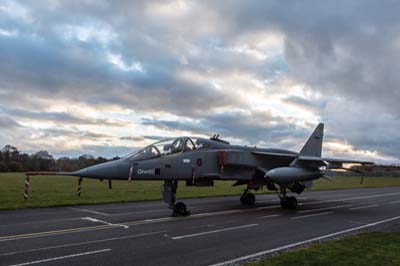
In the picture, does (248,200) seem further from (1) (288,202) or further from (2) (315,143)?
(2) (315,143)

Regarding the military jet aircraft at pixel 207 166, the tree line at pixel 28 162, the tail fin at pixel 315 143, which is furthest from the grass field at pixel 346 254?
the tree line at pixel 28 162

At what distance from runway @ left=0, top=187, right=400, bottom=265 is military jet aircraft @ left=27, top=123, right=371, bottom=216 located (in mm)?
1337

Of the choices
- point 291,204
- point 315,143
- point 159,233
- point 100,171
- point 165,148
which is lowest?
point 159,233

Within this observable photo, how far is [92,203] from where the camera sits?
57.9 feet

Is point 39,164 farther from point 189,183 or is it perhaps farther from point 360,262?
point 360,262

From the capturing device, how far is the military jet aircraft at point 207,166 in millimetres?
13305

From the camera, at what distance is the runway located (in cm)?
748

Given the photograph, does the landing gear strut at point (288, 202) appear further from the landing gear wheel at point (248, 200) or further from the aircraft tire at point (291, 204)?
the landing gear wheel at point (248, 200)

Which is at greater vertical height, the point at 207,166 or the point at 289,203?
the point at 207,166

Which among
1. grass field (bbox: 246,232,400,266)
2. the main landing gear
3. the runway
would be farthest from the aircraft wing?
grass field (bbox: 246,232,400,266)

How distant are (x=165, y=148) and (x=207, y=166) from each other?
6.80 ft

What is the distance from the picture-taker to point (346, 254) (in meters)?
7.75

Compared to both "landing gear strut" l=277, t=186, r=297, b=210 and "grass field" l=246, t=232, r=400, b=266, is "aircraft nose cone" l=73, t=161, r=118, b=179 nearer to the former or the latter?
"grass field" l=246, t=232, r=400, b=266

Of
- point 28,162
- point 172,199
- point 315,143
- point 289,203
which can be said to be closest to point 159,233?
point 172,199
